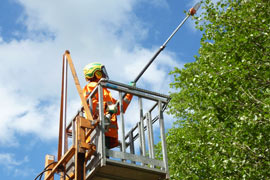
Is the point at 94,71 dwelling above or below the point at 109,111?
above

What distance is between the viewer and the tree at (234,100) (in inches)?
520

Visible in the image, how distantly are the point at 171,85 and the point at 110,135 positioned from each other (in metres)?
13.1

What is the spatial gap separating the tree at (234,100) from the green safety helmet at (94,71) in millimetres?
4230

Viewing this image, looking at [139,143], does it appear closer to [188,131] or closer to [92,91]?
[92,91]

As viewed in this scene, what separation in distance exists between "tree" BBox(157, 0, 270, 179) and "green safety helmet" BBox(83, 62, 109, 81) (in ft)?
13.9

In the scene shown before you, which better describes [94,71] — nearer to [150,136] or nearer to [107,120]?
[107,120]

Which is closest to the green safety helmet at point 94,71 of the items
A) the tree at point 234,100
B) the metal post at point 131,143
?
the metal post at point 131,143

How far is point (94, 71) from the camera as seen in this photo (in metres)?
11.2

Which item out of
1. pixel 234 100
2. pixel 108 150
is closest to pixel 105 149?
pixel 108 150

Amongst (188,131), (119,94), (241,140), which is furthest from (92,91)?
(188,131)

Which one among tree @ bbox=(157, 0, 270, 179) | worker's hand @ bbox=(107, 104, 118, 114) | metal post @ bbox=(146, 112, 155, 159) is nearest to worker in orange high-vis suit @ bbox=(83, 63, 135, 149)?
worker's hand @ bbox=(107, 104, 118, 114)

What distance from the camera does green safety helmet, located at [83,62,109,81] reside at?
1116cm

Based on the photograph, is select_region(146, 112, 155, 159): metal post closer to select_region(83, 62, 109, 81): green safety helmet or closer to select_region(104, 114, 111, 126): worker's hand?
select_region(104, 114, 111, 126): worker's hand

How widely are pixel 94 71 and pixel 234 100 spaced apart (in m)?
4.78
